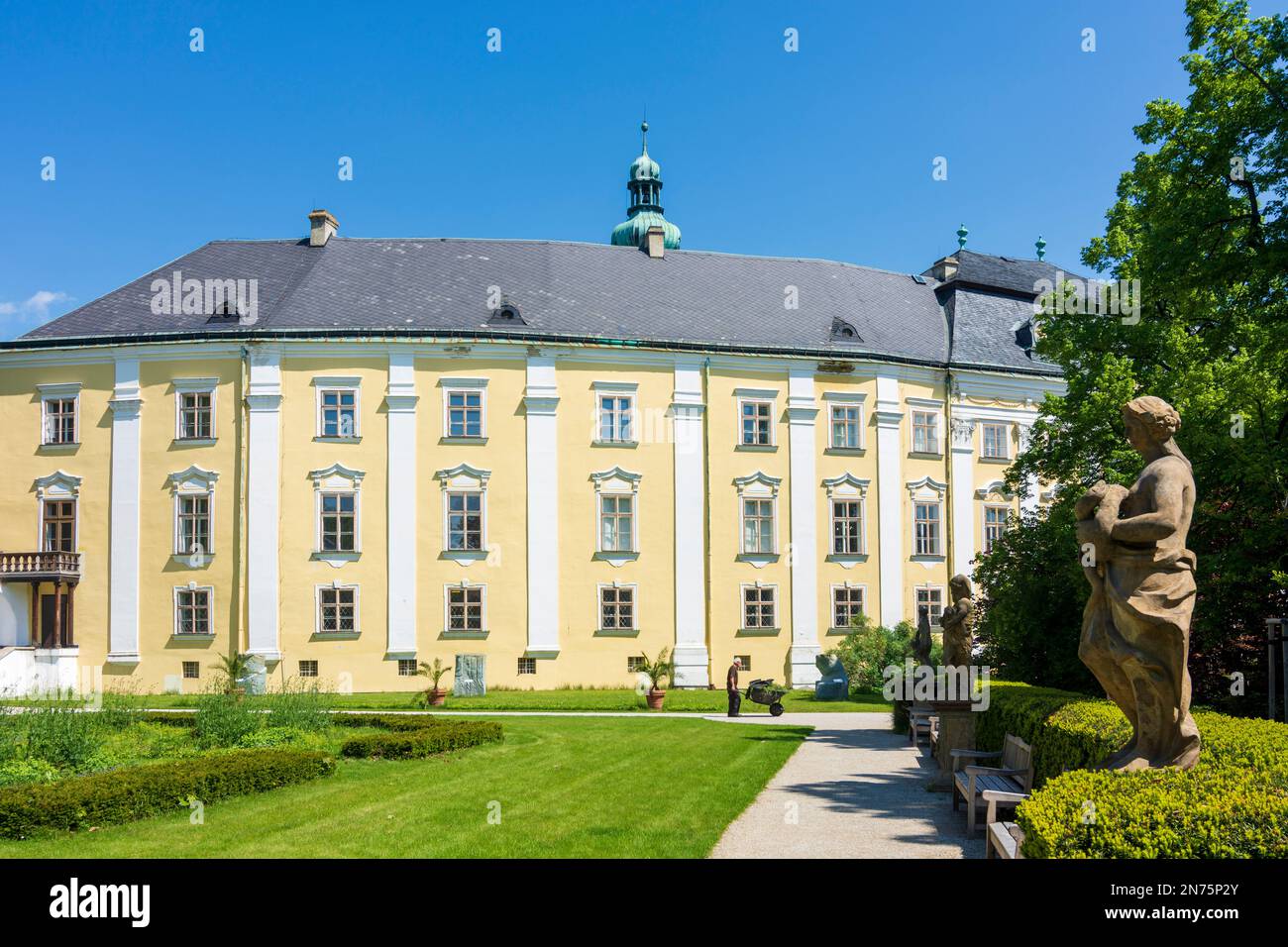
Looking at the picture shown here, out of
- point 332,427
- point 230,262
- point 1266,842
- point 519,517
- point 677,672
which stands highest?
point 230,262

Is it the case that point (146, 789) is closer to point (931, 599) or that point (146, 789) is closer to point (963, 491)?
point (931, 599)

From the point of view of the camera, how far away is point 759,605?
111 ft

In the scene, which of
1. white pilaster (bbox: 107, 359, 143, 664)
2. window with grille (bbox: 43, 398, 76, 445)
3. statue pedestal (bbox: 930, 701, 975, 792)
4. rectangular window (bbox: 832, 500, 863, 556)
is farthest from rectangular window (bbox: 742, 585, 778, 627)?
window with grille (bbox: 43, 398, 76, 445)

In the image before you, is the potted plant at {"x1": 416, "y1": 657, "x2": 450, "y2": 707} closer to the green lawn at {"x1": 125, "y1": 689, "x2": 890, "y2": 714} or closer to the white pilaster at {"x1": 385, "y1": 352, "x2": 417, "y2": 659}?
the green lawn at {"x1": 125, "y1": 689, "x2": 890, "y2": 714}

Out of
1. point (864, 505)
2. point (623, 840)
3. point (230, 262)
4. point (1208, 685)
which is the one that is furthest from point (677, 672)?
point (623, 840)

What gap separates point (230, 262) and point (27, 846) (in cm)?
2881

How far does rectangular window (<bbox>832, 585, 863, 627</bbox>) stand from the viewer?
113 feet

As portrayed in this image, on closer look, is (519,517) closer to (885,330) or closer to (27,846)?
(885,330)

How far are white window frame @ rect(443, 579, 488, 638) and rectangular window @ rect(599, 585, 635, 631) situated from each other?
3543 mm

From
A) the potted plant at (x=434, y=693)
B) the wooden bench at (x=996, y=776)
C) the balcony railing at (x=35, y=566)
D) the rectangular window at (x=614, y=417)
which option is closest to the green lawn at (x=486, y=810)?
the wooden bench at (x=996, y=776)

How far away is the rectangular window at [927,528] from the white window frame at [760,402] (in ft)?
19.3

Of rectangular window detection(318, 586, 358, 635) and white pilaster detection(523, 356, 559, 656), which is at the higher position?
white pilaster detection(523, 356, 559, 656)

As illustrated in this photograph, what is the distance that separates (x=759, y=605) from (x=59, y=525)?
21661 millimetres

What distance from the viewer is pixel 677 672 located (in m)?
32.8
